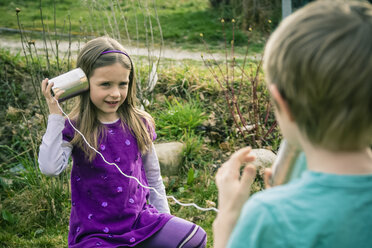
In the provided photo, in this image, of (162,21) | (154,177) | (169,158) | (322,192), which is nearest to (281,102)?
(322,192)

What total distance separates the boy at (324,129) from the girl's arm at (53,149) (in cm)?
146

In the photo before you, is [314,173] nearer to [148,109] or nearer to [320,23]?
[320,23]

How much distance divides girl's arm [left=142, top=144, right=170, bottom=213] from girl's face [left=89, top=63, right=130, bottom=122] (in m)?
0.41

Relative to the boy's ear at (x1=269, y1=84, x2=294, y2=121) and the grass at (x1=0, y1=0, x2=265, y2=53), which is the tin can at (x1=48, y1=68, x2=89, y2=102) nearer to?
the boy's ear at (x1=269, y1=84, x2=294, y2=121)

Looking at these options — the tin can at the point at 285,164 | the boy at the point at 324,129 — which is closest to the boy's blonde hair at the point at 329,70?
the boy at the point at 324,129

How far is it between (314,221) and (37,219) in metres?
3.16

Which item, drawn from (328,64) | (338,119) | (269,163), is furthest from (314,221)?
(269,163)

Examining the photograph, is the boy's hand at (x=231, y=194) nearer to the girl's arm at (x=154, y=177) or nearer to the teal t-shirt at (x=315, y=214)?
the teal t-shirt at (x=315, y=214)

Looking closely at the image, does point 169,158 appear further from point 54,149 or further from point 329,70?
point 329,70

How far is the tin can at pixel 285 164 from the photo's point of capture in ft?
4.31

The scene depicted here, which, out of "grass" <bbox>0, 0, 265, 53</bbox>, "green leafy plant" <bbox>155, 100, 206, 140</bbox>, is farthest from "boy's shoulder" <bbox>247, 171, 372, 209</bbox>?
"grass" <bbox>0, 0, 265, 53</bbox>

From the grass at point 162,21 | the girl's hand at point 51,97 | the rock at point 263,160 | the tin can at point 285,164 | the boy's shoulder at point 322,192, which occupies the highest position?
the boy's shoulder at point 322,192

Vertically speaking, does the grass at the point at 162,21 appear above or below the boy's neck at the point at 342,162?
below

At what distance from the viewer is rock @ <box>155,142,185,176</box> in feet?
13.7
